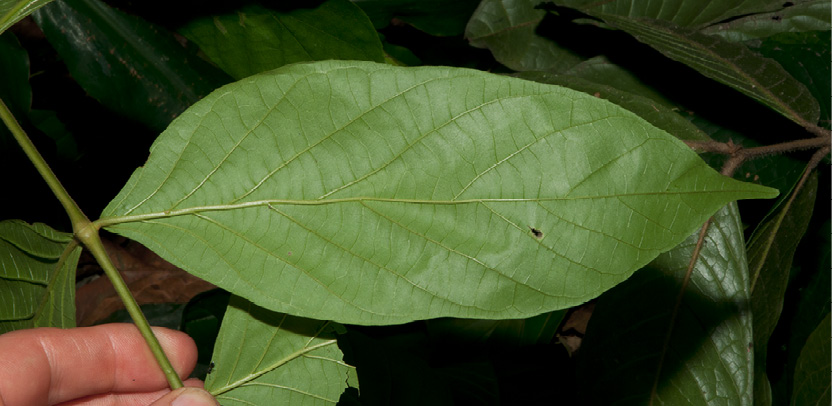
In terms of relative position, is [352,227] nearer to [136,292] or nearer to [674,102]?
[674,102]

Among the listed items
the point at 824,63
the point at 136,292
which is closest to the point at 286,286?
the point at 824,63

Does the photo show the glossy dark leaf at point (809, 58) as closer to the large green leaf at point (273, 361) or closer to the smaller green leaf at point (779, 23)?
the smaller green leaf at point (779, 23)

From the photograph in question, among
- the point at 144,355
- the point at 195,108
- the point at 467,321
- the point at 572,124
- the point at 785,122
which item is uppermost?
the point at 195,108

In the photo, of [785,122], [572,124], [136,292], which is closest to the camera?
[572,124]

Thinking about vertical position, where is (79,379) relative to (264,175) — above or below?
below

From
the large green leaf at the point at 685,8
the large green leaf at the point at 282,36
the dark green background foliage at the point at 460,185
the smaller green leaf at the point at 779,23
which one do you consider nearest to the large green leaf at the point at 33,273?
the dark green background foliage at the point at 460,185

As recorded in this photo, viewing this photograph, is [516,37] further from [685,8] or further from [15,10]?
[15,10]
